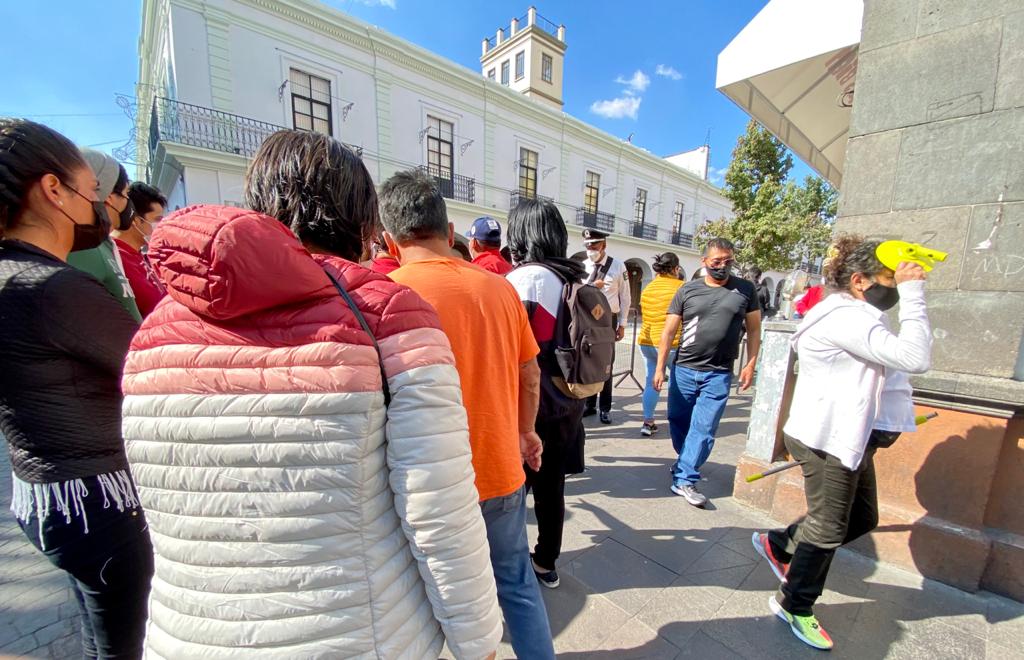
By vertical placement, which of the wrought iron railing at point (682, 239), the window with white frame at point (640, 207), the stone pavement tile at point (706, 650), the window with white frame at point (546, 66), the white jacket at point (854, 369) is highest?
the window with white frame at point (546, 66)

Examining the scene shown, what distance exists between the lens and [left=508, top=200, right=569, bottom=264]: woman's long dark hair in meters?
2.09

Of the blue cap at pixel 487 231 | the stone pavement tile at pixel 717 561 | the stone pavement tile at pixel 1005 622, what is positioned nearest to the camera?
the stone pavement tile at pixel 1005 622

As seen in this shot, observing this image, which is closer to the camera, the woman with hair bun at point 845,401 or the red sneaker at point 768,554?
the woman with hair bun at point 845,401

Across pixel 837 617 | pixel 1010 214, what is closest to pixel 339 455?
pixel 837 617

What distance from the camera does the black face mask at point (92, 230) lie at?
4.22 ft

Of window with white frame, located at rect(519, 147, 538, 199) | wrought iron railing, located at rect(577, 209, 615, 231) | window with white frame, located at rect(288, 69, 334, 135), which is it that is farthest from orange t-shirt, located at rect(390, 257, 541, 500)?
wrought iron railing, located at rect(577, 209, 615, 231)

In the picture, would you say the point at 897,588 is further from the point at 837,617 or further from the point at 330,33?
the point at 330,33

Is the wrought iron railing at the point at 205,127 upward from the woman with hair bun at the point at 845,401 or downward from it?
upward

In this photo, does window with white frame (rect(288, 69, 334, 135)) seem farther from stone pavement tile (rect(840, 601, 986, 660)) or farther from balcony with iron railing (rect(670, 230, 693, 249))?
balcony with iron railing (rect(670, 230, 693, 249))

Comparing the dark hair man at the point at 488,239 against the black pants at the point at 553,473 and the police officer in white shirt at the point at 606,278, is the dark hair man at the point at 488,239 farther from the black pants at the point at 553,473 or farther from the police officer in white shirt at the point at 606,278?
the police officer in white shirt at the point at 606,278

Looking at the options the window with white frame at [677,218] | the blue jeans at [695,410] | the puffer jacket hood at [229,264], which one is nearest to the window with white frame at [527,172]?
the window with white frame at [677,218]

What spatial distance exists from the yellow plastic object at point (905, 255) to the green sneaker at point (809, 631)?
162 cm

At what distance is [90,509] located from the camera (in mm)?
1156

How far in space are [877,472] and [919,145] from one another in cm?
189
